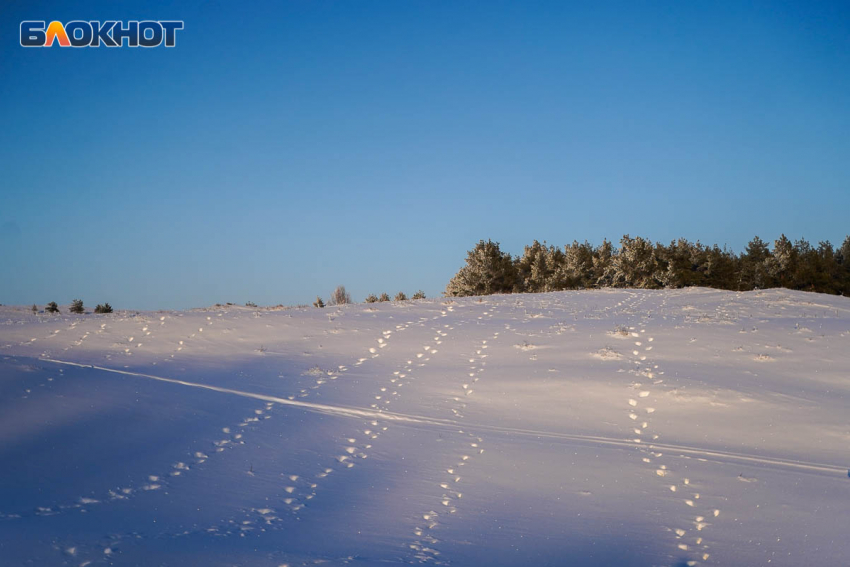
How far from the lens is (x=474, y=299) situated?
25.9 metres

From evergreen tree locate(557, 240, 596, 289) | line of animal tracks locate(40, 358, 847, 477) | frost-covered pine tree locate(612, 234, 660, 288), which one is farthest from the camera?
evergreen tree locate(557, 240, 596, 289)

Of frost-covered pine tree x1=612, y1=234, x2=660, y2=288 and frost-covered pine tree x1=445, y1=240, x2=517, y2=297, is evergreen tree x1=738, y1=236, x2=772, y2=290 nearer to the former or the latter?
Answer: frost-covered pine tree x1=612, y1=234, x2=660, y2=288

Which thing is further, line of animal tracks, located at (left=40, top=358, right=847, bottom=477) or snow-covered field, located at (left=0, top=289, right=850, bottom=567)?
line of animal tracks, located at (left=40, top=358, right=847, bottom=477)

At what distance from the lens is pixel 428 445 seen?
10281 mm

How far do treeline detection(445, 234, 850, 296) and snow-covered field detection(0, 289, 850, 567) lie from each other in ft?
95.6

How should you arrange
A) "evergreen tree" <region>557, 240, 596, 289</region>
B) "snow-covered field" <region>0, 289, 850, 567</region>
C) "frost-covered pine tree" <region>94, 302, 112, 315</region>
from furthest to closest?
1. "evergreen tree" <region>557, 240, 596, 289</region>
2. "frost-covered pine tree" <region>94, 302, 112, 315</region>
3. "snow-covered field" <region>0, 289, 850, 567</region>

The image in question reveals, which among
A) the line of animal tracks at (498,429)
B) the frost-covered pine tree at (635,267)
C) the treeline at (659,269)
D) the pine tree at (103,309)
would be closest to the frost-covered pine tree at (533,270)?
the treeline at (659,269)

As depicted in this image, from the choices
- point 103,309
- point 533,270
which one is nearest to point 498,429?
point 103,309

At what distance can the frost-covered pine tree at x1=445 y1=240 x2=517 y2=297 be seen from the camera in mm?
48125

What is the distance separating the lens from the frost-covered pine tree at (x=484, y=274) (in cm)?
4812

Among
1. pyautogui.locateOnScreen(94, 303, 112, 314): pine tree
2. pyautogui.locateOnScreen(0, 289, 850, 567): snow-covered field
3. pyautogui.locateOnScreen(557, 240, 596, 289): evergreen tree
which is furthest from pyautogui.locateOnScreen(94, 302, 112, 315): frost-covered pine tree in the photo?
pyautogui.locateOnScreen(557, 240, 596, 289): evergreen tree

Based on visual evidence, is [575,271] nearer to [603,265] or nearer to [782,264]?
[603,265]

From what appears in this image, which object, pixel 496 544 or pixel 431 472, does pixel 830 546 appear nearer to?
pixel 496 544

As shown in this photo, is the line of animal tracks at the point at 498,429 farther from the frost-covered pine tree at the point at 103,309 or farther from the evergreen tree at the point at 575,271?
the evergreen tree at the point at 575,271
